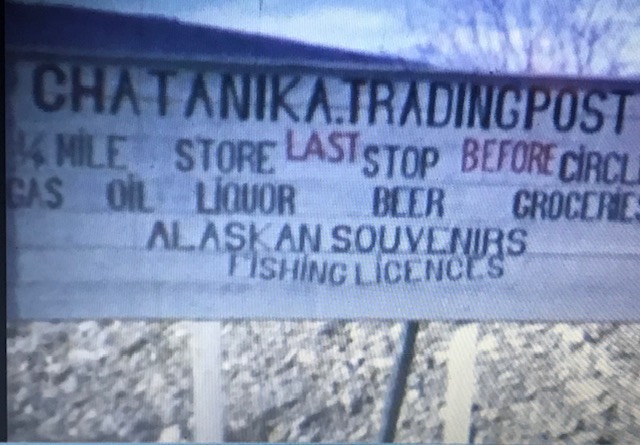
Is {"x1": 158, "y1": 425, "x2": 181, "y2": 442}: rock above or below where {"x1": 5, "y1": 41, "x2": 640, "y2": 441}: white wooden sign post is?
below

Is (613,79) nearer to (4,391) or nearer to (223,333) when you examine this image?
(223,333)

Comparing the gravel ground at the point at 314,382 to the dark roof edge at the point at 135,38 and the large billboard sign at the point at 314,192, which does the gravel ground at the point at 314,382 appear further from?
the dark roof edge at the point at 135,38

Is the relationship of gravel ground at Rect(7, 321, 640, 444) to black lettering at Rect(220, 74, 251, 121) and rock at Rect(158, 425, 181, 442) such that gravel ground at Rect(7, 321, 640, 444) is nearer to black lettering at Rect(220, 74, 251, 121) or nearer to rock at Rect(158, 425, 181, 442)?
rock at Rect(158, 425, 181, 442)

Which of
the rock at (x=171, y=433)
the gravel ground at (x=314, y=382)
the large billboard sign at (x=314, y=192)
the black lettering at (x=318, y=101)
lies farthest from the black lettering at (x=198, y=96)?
the rock at (x=171, y=433)

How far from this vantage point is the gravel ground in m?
0.88

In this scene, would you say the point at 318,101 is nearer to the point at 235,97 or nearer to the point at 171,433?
the point at 235,97

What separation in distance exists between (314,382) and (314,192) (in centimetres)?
22

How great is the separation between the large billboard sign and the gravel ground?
26 millimetres

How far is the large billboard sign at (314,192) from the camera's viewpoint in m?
0.83

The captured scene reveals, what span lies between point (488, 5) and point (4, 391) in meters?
0.68

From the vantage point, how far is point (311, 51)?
832 millimetres

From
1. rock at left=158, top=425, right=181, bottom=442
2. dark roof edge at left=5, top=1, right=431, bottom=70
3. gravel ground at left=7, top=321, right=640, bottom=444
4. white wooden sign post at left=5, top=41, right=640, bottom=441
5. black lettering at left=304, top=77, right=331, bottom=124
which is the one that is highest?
dark roof edge at left=5, top=1, right=431, bottom=70

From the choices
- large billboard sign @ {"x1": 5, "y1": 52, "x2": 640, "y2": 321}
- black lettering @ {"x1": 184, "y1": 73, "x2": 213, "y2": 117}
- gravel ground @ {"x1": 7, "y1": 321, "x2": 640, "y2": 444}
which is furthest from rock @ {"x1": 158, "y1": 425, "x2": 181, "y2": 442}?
black lettering @ {"x1": 184, "y1": 73, "x2": 213, "y2": 117}

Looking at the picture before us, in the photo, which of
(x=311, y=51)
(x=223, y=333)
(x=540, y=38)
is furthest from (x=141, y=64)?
(x=540, y=38)
